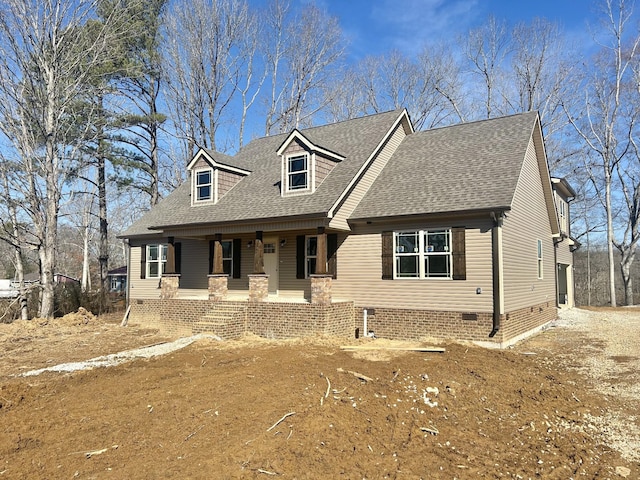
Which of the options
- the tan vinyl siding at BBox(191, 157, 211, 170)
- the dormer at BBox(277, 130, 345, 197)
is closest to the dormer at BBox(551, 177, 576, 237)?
the dormer at BBox(277, 130, 345, 197)

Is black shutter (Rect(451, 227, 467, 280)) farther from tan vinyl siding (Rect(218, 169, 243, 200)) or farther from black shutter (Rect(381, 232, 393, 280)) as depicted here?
tan vinyl siding (Rect(218, 169, 243, 200))

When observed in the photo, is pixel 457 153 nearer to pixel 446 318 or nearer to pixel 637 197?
pixel 446 318

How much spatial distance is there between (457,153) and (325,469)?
39.4ft

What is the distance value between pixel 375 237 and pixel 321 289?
2192mm

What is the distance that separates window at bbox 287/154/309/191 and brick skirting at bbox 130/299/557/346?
3.82 metres

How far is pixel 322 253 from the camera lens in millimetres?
13305

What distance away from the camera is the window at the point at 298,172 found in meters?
14.6

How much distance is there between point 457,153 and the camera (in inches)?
578

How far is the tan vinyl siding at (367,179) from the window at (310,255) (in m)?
1.93

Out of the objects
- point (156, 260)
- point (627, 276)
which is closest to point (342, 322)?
point (156, 260)

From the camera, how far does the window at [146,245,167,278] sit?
19.0 metres

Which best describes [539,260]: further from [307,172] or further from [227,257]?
[227,257]

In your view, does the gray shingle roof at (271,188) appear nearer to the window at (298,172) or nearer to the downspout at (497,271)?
the window at (298,172)

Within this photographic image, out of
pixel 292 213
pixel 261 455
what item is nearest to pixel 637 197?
pixel 292 213
